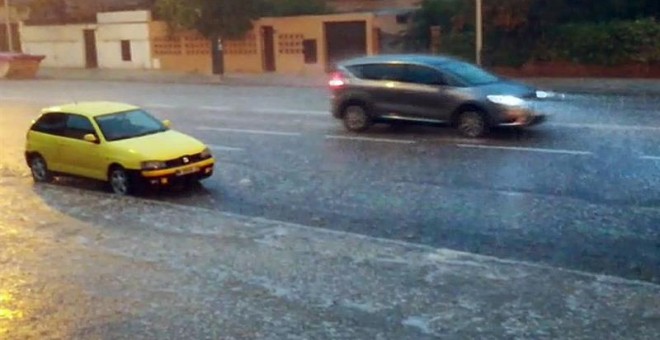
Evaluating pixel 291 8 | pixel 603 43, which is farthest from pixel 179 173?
pixel 291 8

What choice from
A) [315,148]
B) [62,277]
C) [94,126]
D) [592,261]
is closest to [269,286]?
[62,277]

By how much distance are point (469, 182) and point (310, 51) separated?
28397 millimetres

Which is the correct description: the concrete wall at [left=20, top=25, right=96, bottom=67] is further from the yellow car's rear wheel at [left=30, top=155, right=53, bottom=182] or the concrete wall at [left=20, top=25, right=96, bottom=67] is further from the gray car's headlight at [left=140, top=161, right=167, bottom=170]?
the gray car's headlight at [left=140, top=161, right=167, bottom=170]

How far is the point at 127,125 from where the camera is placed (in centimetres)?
1928

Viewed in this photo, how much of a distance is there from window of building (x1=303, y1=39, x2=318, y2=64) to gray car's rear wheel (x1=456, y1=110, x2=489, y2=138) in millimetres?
22938

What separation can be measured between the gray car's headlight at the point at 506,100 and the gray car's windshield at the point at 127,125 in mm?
6568

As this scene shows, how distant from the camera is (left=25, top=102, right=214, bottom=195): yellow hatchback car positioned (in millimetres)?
18078

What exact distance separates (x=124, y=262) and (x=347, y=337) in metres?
4.29

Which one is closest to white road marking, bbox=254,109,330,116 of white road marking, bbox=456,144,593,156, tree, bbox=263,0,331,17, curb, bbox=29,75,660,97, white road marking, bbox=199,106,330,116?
white road marking, bbox=199,106,330,116

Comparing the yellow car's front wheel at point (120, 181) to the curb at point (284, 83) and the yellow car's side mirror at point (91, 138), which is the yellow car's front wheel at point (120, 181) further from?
the curb at point (284, 83)

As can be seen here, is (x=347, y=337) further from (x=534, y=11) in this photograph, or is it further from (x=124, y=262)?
(x=534, y=11)

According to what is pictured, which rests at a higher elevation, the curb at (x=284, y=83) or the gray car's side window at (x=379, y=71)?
the gray car's side window at (x=379, y=71)

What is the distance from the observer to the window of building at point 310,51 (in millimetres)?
45000

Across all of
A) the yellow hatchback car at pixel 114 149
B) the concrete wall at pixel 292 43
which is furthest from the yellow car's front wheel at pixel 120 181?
the concrete wall at pixel 292 43
